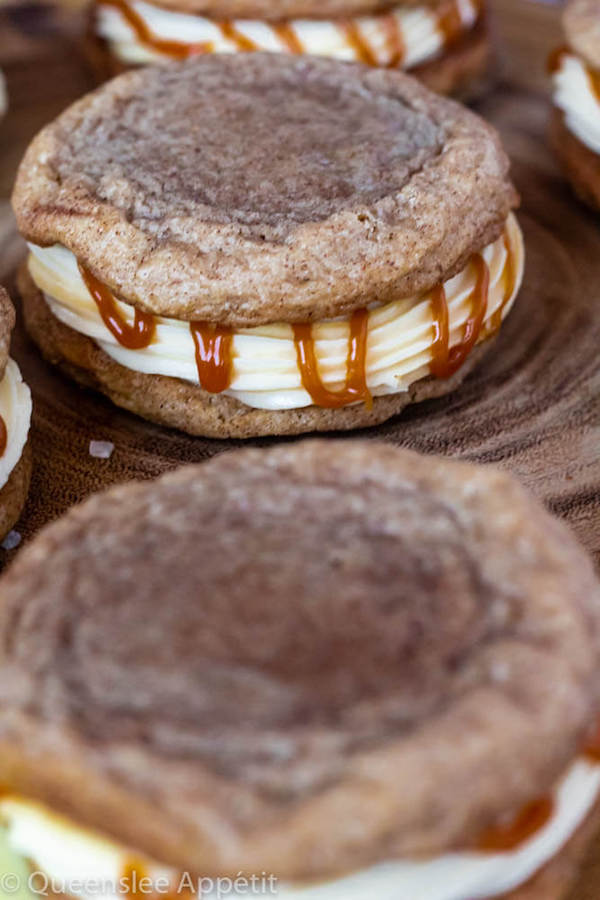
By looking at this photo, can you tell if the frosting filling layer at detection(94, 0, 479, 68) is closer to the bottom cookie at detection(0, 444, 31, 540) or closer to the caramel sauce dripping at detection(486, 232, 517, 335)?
the caramel sauce dripping at detection(486, 232, 517, 335)

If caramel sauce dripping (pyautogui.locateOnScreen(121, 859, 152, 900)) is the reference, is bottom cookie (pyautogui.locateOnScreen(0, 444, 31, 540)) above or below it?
below

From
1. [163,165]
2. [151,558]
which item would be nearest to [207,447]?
[163,165]

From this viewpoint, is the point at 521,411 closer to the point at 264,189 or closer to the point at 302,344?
the point at 302,344

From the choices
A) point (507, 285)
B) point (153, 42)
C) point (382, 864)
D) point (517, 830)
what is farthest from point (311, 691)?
point (153, 42)

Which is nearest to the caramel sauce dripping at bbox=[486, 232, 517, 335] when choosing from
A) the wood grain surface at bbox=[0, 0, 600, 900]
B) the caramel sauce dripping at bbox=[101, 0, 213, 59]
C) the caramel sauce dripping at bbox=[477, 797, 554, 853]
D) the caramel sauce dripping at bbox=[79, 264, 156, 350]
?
the wood grain surface at bbox=[0, 0, 600, 900]

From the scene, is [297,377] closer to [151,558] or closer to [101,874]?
[151,558]

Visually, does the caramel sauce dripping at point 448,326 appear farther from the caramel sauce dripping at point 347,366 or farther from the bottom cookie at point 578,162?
the bottom cookie at point 578,162

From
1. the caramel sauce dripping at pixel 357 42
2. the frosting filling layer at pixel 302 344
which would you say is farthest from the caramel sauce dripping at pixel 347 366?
the caramel sauce dripping at pixel 357 42
